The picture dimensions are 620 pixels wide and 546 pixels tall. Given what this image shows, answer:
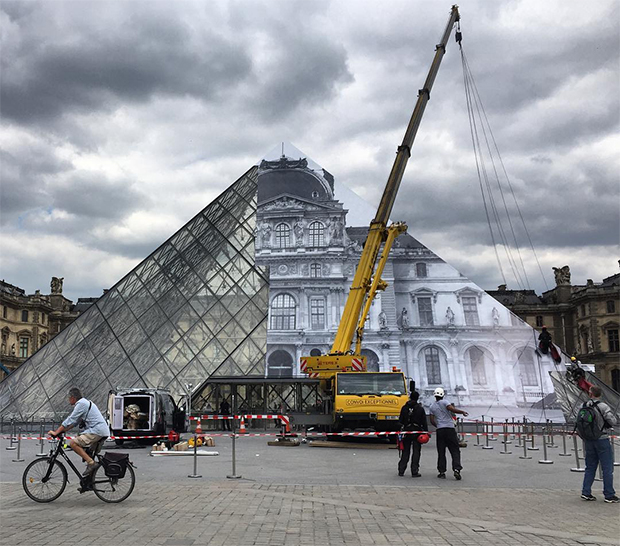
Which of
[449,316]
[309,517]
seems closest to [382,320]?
[449,316]

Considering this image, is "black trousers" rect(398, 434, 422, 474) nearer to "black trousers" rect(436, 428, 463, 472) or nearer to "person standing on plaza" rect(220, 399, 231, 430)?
"black trousers" rect(436, 428, 463, 472)

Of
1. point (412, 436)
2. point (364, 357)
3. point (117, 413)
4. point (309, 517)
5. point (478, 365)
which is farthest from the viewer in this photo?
point (478, 365)

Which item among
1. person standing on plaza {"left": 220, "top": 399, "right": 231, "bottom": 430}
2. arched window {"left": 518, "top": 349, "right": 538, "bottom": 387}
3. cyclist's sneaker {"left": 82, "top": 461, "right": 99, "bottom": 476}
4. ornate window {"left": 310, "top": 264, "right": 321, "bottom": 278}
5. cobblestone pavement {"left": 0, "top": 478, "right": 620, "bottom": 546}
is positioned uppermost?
ornate window {"left": 310, "top": 264, "right": 321, "bottom": 278}

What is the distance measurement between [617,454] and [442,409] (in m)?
6.26

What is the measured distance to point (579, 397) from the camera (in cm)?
2248

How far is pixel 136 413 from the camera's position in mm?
16922

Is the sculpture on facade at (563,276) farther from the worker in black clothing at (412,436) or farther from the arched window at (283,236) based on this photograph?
the worker in black clothing at (412,436)

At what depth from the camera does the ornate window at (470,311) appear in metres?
24.5

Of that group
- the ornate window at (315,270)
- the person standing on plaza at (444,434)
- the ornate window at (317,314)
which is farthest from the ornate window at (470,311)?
the person standing on plaza at (444,434)

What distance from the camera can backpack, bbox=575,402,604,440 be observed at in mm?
7473

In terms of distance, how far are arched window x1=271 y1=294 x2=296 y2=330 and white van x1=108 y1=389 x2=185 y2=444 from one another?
324 inches

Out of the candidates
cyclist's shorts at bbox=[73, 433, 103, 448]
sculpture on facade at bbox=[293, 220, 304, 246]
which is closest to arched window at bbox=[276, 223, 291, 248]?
sculpture on facade at bbox=[293, 220, 304, 246]

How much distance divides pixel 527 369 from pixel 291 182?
12114 millimetres

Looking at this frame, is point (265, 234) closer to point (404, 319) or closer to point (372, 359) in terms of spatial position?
point (404, 319)
